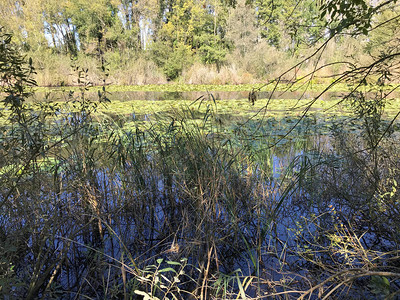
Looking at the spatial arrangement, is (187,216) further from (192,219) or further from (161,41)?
(161,41)

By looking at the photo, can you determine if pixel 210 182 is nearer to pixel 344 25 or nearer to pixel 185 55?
pixel 344 25

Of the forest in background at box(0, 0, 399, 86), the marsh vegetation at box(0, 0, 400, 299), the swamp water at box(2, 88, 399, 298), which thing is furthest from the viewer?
the forest in background at box(0, 0, 399, 86)

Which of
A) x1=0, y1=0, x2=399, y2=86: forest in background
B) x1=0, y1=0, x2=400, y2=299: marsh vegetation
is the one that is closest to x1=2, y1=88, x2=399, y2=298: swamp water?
x1=0, y1=0, x2=400, y2=299: marsh vegetation

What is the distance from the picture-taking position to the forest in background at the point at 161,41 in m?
18.7

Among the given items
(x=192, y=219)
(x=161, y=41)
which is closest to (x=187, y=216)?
(x=192, y=219)

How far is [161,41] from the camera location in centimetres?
2519

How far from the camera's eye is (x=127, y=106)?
907cm

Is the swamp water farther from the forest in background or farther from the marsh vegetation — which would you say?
the forest in background

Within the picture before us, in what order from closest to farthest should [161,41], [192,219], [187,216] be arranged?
[187,216] < [192,219] < [161,41]

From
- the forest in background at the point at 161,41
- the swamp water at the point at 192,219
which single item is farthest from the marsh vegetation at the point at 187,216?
the forest in background at the point at 161,41

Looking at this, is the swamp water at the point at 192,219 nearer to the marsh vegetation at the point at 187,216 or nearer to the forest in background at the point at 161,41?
the marsh vegetation at the point at 187,216

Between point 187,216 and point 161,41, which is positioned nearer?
point 187,216

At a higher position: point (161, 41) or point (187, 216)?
point (161, 41)

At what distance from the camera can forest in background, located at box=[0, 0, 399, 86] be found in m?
18.7
